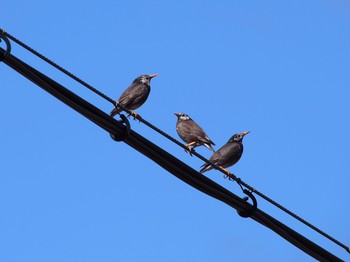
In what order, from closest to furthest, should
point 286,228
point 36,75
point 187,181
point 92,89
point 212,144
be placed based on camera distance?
1. point 36,75
2. point 92,89
3. point 187,181
4. point 286,228
5. point 212,144

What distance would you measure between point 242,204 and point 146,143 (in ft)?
3.72

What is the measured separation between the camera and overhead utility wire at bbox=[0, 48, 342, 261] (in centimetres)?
536

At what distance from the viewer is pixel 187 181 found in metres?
6.14

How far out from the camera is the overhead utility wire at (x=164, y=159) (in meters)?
5.36

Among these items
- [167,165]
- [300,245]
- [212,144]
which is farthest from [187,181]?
[212,144]

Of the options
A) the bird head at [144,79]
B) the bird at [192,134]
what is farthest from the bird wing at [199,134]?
the bird head at [144,79]

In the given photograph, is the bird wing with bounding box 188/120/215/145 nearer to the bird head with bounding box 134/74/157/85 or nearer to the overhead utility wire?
the bird head with bounding box 134/74/157/85

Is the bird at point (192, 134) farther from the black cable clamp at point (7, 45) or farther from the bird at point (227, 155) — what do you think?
the black cable clamp at point (7, 45)

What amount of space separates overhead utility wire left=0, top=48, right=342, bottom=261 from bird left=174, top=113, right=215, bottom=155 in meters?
6.40

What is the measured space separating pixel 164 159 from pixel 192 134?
24.5 ft

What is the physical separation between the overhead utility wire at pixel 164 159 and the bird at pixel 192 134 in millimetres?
6399

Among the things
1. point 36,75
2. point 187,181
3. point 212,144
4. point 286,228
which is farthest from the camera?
point 212,144

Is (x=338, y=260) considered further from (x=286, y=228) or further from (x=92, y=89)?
(x=92, y=89)

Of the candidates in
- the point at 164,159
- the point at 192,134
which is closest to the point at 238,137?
the point at 192,134
